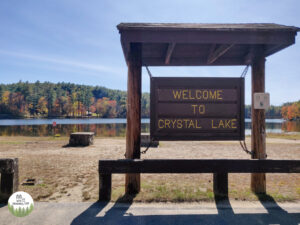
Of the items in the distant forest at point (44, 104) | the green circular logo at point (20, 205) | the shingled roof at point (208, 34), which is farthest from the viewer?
the distant forest at point (44, 104)

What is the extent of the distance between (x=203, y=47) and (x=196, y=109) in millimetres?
1849

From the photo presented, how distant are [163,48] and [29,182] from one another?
17.8 ft

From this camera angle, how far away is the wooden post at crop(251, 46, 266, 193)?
4711 mm

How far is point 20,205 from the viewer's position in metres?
3.92

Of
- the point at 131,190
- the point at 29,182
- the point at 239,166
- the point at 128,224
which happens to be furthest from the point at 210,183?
the point at 29,182

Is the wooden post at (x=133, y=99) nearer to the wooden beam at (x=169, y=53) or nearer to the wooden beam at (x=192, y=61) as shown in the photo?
the wooden beam at (x=169, y=53)

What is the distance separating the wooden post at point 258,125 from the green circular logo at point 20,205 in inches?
199

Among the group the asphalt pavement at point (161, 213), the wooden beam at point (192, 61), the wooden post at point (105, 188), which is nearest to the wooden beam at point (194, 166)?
the wooden post at point (105, 188)

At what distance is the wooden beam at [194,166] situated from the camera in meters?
4.11

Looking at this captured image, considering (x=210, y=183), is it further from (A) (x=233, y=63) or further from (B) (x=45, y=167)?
(B) (x=45, y=167)

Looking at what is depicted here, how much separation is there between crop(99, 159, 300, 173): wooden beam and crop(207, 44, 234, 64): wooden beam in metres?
2.72

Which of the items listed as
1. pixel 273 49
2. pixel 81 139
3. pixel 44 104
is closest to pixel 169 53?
pixel 273 49

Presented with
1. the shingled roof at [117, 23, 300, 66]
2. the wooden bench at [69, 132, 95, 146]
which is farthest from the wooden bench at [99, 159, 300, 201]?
the wooden bench at [69, 132, 95, 146]

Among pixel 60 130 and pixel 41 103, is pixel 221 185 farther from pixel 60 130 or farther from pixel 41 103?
pixel 41 103
